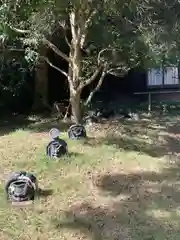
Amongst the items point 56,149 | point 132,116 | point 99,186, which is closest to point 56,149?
point 56,149

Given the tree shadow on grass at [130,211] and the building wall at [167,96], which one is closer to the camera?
the tree shadow on grass at [130,211]

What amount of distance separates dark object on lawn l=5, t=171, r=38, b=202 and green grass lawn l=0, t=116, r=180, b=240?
116 millimetres

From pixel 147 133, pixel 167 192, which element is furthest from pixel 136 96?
pixel 167 192

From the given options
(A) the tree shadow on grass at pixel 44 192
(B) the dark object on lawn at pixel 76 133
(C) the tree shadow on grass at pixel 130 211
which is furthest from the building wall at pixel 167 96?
(A) the tree shadow on grass at pixel 44 192

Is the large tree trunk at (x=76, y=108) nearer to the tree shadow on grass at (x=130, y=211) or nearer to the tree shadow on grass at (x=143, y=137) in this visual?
the tree shadow on grass at (x=143, y=137)

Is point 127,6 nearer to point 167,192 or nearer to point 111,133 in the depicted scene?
point 111,133

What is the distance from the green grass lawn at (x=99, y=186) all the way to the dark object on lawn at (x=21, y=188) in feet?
0.38

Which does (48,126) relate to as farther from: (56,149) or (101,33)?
(56,149)

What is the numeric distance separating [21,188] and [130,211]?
1.39m

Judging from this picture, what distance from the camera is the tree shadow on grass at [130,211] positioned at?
523cm

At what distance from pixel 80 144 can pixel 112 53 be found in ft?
6.89

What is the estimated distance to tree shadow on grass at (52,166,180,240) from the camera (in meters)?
5.23

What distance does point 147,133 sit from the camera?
9.82m

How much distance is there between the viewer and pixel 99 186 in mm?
6551
